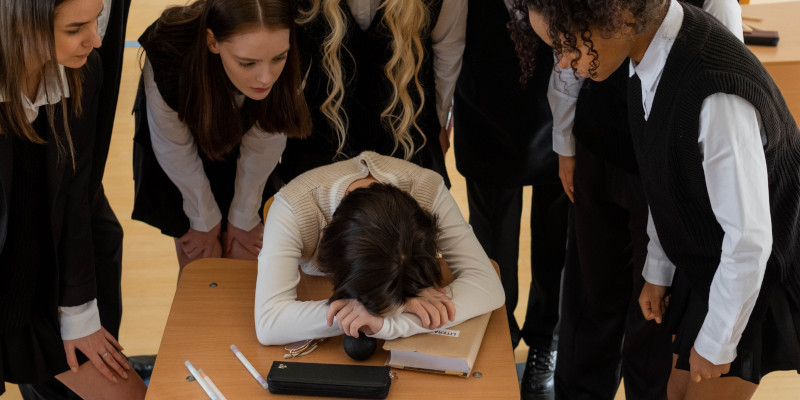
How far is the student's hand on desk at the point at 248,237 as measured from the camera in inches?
96.2

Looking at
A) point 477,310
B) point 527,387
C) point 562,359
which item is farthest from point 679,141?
point 527,387

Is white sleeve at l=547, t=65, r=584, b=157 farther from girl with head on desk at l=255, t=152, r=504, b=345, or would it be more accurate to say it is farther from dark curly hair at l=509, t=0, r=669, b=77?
dark curly hair at l=509, t=0, r=669, b=77

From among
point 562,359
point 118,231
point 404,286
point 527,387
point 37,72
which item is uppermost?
point 37,72

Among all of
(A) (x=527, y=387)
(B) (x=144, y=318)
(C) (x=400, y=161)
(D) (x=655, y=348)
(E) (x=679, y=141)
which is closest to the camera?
(E) (x=679, y=141)

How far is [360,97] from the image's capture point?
224 cm

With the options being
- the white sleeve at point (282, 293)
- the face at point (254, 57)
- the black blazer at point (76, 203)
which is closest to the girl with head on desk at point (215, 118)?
the face at point (254, 57)

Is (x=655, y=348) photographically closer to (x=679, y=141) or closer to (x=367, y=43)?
(x=679, y=141)

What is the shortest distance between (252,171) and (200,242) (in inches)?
10.6

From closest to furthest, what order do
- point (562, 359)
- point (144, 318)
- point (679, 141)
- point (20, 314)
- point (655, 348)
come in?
point (679, 141)
point (20, 314)
point (655, 348)
point (562, 359)
point (144, 318)

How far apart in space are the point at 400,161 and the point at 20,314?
2.93ft

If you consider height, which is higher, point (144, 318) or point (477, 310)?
point (477, 310)

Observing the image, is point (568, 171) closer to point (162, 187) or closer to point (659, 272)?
point (659, 272)

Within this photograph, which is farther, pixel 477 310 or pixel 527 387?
pixel 527 387

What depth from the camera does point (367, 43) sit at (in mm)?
2148
